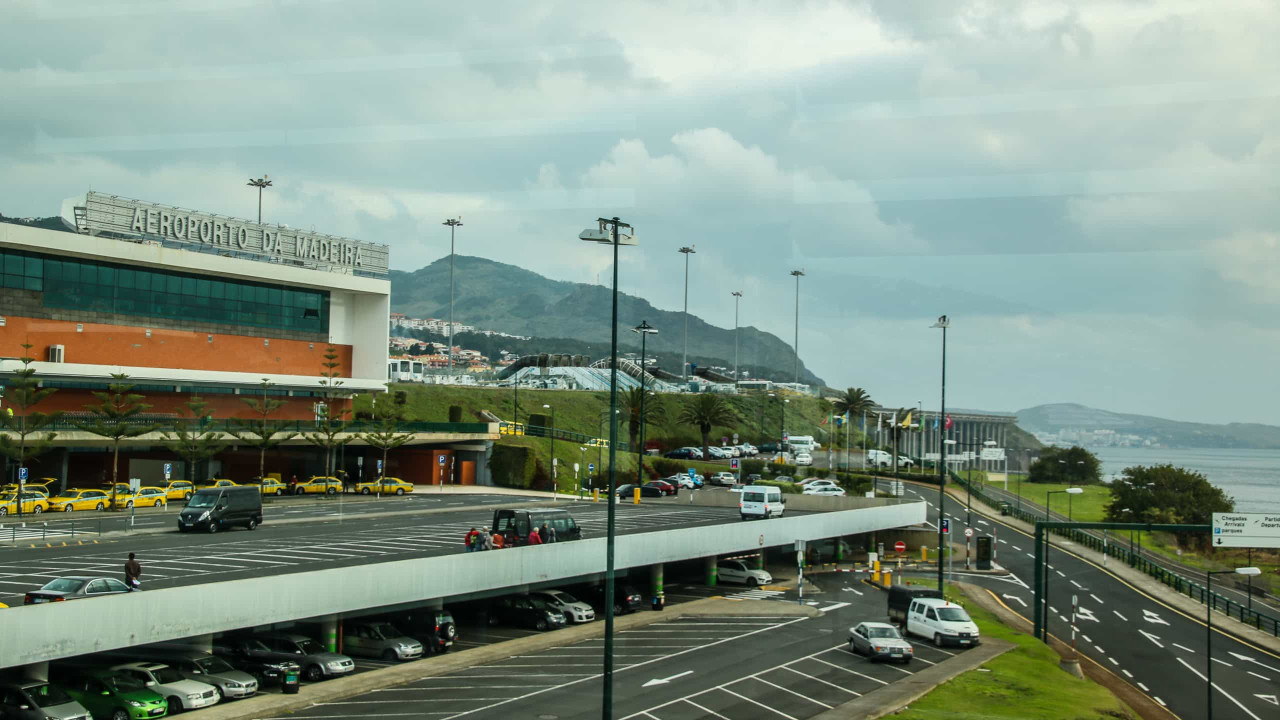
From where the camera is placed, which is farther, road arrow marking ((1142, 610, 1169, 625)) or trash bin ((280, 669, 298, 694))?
road arrow marking ((1142, 610, 1169, 625))

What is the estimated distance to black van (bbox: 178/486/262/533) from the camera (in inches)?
1719

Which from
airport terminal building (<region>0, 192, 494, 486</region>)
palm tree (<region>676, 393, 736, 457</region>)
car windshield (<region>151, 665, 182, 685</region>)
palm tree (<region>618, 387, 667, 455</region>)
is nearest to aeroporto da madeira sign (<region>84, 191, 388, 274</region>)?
airport terminal building (<region>0, 192, 494, 486</region>)

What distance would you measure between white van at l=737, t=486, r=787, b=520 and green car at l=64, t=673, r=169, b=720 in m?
35.7

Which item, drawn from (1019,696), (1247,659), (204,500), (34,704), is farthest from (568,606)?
(1247,659)

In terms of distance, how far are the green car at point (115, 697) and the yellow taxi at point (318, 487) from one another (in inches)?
1792

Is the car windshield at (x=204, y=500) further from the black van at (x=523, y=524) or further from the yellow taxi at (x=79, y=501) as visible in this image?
the black van at (x=523, y=524)

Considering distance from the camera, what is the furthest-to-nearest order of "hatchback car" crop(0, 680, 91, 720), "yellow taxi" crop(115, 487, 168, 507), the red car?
the red car, "yellow taxi" crop(115, 487, 168, 507), "hatchback car" crop(0, 680, 91, 720)

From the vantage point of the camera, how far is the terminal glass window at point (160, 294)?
58.4 meters

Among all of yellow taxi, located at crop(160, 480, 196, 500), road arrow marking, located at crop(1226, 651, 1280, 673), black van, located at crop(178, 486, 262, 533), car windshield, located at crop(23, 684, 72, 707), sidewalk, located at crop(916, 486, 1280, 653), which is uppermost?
black van, located at crop(178, 486, 262, 533)

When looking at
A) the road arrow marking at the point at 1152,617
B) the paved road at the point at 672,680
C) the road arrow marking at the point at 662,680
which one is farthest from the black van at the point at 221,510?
the road arrow marking at the point at 1152,617

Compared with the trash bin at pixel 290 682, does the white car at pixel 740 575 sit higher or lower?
lower

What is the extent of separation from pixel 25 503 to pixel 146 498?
6406 mm

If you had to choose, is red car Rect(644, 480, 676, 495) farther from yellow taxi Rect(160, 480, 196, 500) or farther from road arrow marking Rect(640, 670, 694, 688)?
road arrow marking Rect(640, 670, 694, 688)

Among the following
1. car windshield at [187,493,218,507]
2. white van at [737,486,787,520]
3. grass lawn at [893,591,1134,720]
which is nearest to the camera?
grass lawn at [893,591,1134,720]
